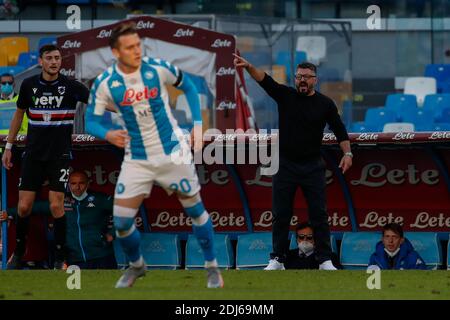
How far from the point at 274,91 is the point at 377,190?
8.79 ft

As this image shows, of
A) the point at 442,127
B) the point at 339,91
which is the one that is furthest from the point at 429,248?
the point at 339,91

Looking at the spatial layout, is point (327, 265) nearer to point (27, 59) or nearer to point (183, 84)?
point (183, 84)

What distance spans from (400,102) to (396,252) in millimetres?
8995

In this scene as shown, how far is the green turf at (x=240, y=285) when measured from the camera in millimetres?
9797

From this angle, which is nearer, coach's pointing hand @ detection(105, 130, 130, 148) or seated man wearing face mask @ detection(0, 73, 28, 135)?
coach's pointing hand @ detection(105, 130, 130, 148)

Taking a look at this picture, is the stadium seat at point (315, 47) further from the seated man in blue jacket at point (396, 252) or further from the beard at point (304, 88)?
the beard at point (304, 88)

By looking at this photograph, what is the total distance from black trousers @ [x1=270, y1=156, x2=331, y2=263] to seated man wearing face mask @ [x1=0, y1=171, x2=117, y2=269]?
2459mm

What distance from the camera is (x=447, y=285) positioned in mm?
10781

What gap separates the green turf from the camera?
9797mm

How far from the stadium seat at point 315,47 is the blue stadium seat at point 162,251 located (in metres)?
8.08

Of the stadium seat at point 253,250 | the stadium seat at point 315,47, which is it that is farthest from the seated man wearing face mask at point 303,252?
the stadium seat at point 315,47

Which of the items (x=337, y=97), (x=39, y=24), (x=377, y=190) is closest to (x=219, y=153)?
(x=377, y=190)

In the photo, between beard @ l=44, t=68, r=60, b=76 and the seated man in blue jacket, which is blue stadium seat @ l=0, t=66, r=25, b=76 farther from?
the seated man in blue jacket

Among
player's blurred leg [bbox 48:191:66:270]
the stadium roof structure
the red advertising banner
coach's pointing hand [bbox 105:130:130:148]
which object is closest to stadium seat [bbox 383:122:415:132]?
the stadium roof structure
